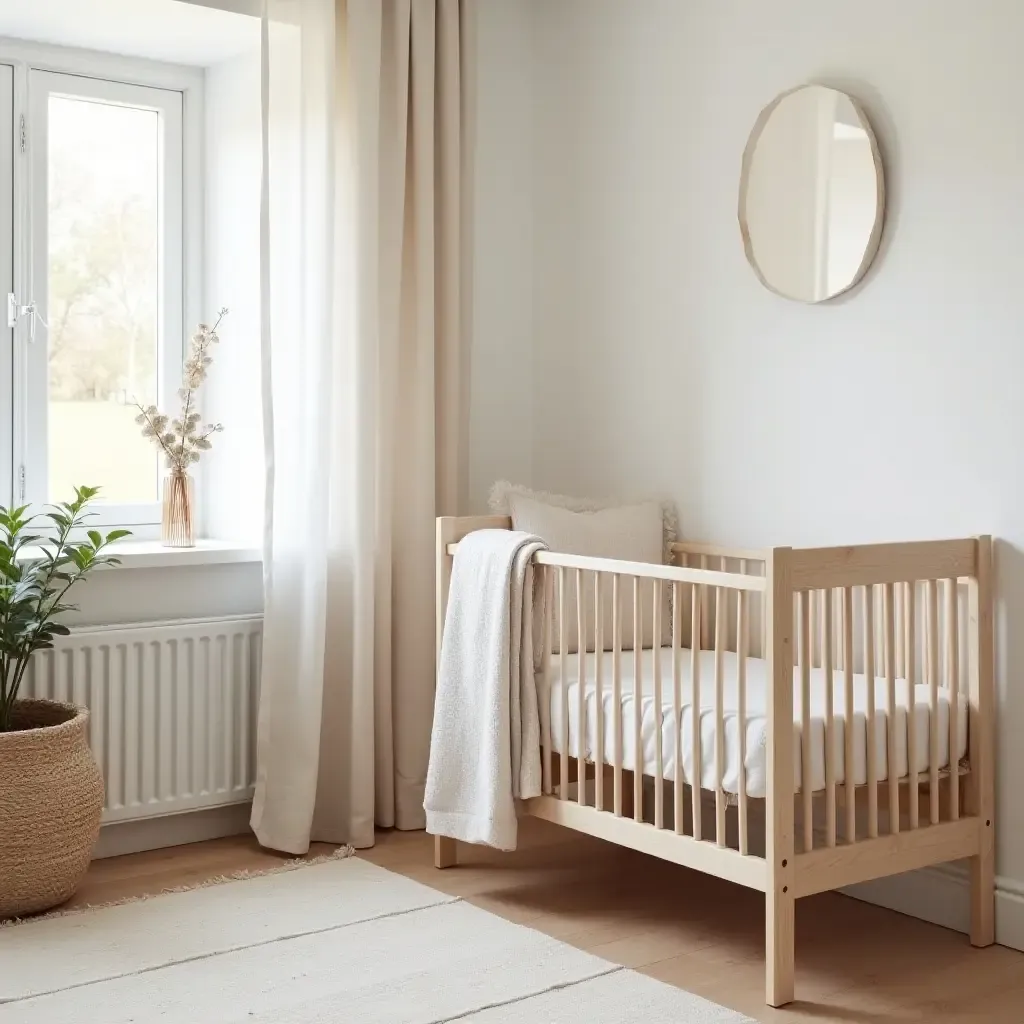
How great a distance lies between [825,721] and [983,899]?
544 mm

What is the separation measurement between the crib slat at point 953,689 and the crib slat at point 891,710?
16 cm

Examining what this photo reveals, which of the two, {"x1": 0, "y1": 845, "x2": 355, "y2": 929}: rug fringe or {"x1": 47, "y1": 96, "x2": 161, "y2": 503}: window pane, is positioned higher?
{"x1": 47, "y1": 96, "x2": 161, "y2": 503}: window pane

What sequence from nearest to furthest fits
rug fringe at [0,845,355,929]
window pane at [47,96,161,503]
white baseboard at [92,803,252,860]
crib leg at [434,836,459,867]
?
rug fringe at [0,845,355,929] < crib leg at [434,836,459,867] < white baseboard at [92,803,252,860] < window pane at [47,96,161,503]

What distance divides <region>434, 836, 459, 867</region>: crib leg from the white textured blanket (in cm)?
12

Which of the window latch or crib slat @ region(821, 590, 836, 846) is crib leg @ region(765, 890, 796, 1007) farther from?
the window latch

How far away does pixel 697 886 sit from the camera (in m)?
2.87

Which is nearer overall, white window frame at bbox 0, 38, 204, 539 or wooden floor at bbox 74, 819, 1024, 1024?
wooden floor at bbox 74, 819, 1024, 1024

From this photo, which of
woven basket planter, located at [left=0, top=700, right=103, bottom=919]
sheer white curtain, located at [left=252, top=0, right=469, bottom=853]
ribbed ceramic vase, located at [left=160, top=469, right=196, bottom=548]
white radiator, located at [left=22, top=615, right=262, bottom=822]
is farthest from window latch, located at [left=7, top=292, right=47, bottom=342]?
woven basket planter, located at [left=0, top=700, right=103, bottom=919]

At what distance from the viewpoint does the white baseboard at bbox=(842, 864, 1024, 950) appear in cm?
249

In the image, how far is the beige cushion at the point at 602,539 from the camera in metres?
3.00

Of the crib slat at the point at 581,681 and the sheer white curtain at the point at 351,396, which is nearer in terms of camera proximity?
the crib slat at the point at 581,681

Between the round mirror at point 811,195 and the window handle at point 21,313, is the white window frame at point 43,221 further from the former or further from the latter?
the round mirror at point 811,195

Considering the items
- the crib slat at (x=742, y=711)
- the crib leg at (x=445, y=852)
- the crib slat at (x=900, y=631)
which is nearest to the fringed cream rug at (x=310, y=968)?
the crib leg at (x=445, y=852)

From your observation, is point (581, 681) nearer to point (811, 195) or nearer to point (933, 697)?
point (933, 697)
